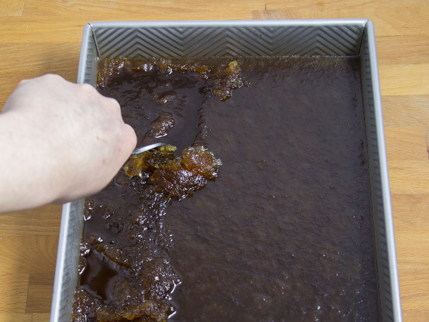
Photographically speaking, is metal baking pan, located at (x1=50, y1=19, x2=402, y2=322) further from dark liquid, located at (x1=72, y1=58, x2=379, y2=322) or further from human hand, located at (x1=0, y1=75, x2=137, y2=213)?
human hand, located at (x1=0, y1=75, x2=137, y2=213)

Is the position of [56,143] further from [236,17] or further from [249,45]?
[236,17]

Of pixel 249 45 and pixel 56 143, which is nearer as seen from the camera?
pixel 56 143

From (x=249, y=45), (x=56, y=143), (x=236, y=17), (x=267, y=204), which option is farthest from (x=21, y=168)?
(x=236, y=17)

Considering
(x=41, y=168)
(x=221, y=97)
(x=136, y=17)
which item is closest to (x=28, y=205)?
(x=41, y=168)

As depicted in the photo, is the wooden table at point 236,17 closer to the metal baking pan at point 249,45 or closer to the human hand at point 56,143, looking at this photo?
the metal baking pan at point 249,45

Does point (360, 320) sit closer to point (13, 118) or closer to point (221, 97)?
point (221, 97)

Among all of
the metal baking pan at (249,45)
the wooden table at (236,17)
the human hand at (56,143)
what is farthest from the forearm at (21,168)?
the wooden table at (236,17)
